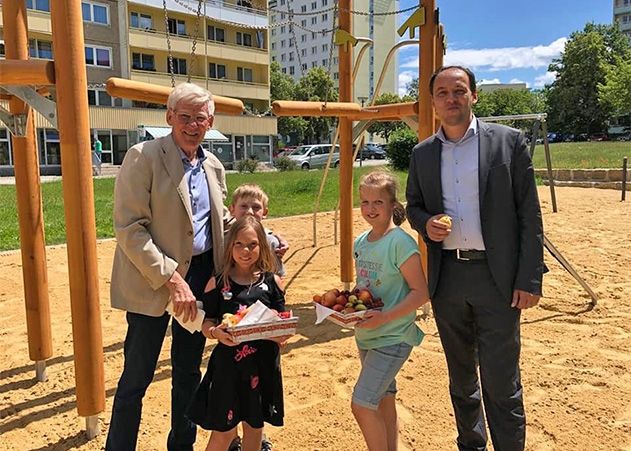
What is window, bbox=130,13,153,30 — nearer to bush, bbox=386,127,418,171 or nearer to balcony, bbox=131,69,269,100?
balcony, bbox=131,69,269,100

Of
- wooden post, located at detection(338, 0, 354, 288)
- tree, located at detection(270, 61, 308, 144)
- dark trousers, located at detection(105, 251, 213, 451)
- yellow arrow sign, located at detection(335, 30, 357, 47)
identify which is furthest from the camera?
tree, located at detection(270, 61, 308, 144)

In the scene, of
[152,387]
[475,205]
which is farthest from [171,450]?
[475,205]

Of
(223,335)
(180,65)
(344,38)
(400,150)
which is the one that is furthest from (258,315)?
(180,65)

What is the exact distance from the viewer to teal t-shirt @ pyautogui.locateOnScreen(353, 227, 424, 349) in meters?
2.50

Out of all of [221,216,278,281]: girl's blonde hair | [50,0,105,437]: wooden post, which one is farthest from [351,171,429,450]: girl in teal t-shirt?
[50,0,105,437]: wooden post

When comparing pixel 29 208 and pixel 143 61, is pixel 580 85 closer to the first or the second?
pixel 143 61

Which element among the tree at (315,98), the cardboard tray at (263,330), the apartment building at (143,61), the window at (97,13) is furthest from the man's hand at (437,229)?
the tree at (315,98)

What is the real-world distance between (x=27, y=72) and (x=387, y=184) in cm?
184

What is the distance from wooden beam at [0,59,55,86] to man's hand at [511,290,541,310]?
7.72 ft

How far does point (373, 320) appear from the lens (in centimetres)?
242

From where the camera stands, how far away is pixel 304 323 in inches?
201

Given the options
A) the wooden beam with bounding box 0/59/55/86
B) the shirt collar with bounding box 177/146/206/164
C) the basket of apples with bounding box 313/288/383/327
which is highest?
the wooden beam with bounding box 0/59/55/86

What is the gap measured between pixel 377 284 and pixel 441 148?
67 cm

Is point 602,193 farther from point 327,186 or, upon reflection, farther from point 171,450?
point 171,450
